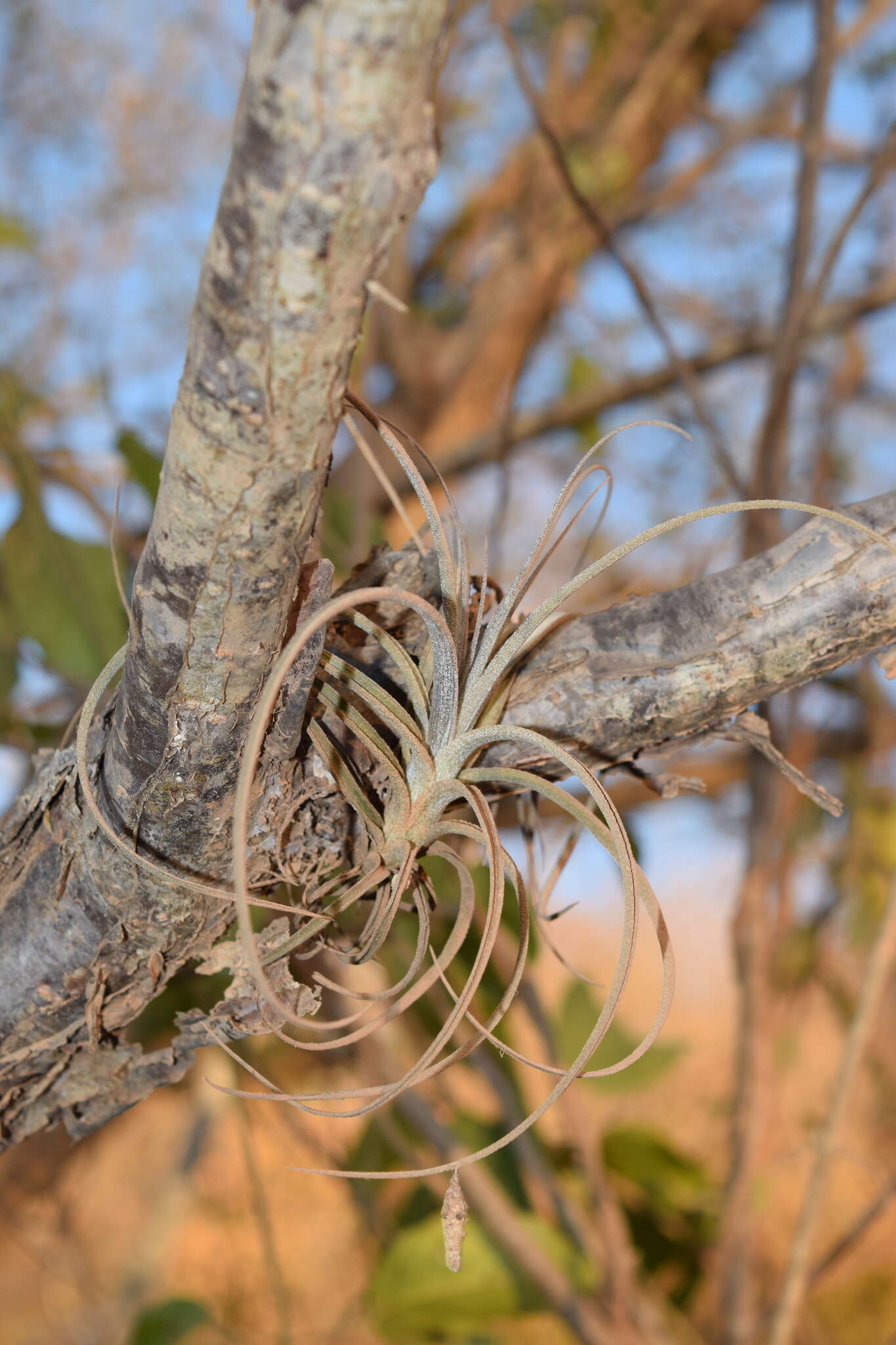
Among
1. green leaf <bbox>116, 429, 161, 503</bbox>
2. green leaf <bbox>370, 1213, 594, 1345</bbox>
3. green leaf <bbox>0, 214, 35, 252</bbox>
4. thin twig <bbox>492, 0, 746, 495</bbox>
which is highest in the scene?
green leaf <bbox>0, 214, 35, 252</bbox>

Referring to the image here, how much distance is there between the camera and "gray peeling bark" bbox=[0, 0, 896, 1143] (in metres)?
0.09

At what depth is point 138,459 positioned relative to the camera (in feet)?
1.19

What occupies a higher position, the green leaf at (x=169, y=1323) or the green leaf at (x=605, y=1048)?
the green leaf at (x=605, y=1048)

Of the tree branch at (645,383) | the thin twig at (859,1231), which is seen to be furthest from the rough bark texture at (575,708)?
the tree branch at (645,383)

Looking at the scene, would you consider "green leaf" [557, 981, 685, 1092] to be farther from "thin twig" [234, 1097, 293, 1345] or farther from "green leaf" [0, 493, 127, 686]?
"green leaf" [0, 493, 127, 686]

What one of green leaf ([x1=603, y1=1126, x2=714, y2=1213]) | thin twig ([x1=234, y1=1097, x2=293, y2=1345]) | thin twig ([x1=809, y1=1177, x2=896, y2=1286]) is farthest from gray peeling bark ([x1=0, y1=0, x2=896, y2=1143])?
green leaf ([x1=603, y1=1126, x2=714, y2=1213])

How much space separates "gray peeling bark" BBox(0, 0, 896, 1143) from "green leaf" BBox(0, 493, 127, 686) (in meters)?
0.19

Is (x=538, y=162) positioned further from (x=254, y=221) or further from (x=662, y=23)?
(x=254, y=221)

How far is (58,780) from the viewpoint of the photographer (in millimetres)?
173

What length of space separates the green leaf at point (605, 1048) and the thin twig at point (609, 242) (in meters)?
0.33

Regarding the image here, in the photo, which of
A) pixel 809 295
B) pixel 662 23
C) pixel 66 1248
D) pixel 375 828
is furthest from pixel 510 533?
pixel 375 828

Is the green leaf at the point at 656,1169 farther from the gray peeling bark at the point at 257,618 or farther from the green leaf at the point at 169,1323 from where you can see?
the gray peeling bark at the point at 257,618

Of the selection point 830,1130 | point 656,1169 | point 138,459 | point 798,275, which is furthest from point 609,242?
point 656,1169

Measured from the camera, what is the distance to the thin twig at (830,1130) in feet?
1.15
